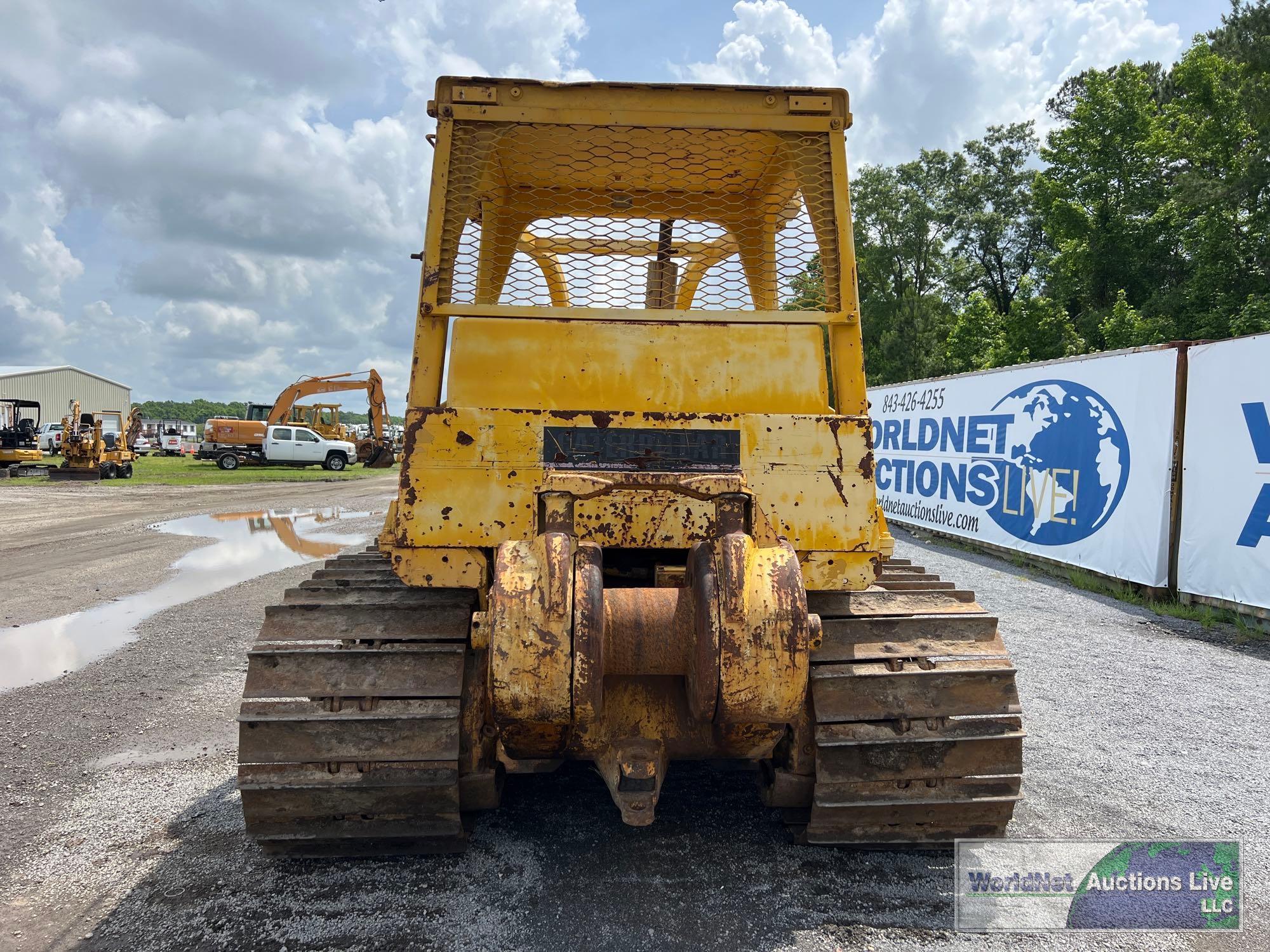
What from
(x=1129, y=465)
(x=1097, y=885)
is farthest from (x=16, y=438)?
(x=1097, y=885)

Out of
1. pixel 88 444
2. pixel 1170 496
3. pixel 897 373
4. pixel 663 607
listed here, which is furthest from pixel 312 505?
pixel 897 373

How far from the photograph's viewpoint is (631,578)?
3.07m

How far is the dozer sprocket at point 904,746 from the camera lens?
8.99ft

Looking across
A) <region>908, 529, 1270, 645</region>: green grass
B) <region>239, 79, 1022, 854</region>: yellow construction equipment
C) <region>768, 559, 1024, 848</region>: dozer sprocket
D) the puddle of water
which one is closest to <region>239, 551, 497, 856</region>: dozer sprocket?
<region>239, 79, 1022, 854</region>: yellow construction equipment

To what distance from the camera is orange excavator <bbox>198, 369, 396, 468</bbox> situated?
33.1 metres

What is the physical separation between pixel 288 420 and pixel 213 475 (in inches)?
322

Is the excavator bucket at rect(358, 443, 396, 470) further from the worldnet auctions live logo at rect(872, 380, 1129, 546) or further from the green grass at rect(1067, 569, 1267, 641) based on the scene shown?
the green grass at rect(1067, 569, 1267, 641)

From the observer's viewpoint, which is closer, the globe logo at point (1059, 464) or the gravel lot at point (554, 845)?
the gravel lot at point (554, 845)

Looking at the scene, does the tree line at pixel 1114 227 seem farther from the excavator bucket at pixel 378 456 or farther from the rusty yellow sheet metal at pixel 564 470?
the excavator bucket at pixel 378 456

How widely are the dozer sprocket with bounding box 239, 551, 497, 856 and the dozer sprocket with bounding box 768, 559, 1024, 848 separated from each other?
46.1 inches

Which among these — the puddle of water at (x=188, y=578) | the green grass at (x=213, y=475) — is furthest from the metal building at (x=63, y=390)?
the puddle of water at (x=188, y=578)

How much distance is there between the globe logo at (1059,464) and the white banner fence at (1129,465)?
16mm

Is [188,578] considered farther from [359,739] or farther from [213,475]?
[213,475]

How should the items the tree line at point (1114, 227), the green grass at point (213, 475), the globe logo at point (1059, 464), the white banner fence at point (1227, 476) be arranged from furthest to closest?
the green grass at point (213, 475) → the tree line at point (1114, 227) → the globe logo at point (1059, 464) → the white banner fence at point (1227, 476)
